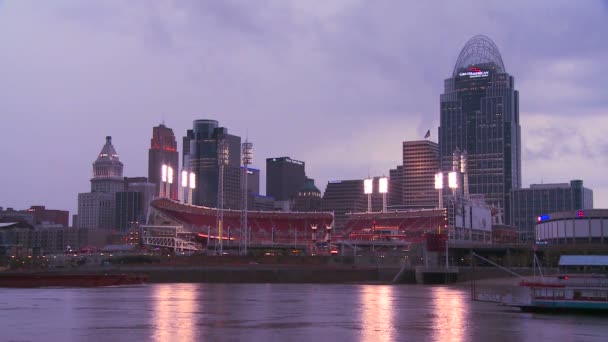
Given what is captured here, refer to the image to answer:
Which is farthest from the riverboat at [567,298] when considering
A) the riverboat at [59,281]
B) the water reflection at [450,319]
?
the riverboat at [59,281]

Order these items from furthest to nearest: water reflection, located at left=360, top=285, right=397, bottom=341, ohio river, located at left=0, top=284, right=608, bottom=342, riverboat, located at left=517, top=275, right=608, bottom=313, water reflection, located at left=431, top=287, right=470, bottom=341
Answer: riverboat, located at left=517, top=275, right=608, bottom=313, water reflection, located at left=431, top=287, right=470, bottom=341, water reflection, located at left=360, top=285, right=397, bottom=341, ohio river, located at left=0, top=284, right=608, bottom=342

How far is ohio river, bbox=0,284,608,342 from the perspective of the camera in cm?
4628

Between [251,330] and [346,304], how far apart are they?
88.9 ft

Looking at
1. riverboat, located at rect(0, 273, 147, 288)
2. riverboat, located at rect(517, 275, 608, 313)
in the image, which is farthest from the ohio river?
riverboat, located at rect(0, 273, 147, 288)

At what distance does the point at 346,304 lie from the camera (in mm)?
75062

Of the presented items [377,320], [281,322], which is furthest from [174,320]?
[377,320]

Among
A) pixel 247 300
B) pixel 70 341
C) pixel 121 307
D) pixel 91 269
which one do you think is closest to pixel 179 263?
pixel 91 269

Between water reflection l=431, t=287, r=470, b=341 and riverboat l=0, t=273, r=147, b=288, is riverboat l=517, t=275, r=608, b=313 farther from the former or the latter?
riverboat l=0, t=273, r=147, b=288

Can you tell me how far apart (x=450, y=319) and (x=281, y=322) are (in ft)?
41.2

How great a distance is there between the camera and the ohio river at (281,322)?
152ft

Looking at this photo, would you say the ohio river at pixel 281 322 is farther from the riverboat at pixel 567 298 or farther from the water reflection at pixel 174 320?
the riverboat at pixel 567 298

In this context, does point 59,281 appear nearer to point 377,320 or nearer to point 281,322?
point 281,322

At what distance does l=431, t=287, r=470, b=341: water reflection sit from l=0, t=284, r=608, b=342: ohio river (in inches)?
2.3

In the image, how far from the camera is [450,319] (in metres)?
58.1
